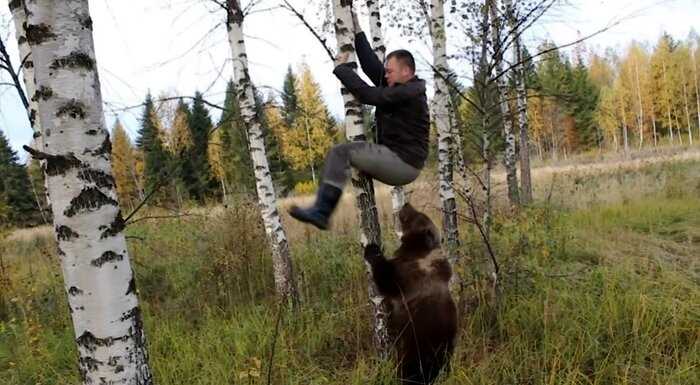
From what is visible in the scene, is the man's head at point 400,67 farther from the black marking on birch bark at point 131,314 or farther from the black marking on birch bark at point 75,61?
the black marking on birch bark at point 131,314

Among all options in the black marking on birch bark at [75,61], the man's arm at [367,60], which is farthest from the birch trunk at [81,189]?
the man's arm at [367,60]

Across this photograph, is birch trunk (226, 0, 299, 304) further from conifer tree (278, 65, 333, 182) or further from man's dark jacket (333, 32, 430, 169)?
conifer tree (278, 65, 333, 182)

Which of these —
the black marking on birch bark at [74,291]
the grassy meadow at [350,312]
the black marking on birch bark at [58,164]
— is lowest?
the grassy meadow at [350,312]

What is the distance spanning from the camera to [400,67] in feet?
Answer: 11.8

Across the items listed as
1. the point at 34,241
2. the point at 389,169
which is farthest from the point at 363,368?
the point at 34,241

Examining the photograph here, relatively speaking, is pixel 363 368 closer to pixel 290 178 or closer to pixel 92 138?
pixel 92 138

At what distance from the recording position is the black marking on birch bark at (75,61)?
228 centimetres

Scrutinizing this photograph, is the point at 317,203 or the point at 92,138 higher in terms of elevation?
the point at 92,138

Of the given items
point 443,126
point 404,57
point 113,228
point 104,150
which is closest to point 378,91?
point 404,57

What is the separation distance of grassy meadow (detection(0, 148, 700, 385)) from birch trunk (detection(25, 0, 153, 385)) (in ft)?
2.74

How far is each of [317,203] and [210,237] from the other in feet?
16.6

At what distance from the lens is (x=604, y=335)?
4.62 meters

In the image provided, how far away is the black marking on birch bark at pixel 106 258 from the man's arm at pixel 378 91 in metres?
2.00

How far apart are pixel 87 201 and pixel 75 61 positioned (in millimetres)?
700
